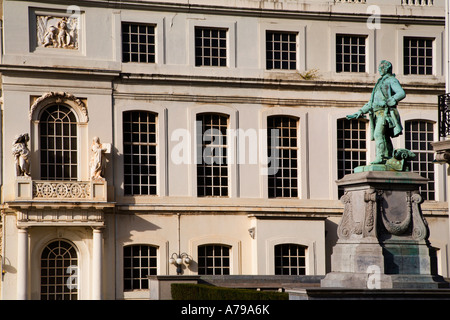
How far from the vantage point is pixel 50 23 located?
30.2 m

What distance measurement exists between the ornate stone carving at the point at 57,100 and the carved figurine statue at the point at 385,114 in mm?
12988

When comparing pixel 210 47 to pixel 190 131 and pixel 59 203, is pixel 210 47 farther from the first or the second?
pixel 59 203

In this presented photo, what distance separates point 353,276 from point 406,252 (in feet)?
3.91

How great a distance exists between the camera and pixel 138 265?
3056cm

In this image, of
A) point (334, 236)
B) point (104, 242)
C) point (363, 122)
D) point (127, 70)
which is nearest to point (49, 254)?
point (104, 242)

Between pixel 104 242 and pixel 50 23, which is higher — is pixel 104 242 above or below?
below

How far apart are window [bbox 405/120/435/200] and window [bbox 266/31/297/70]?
4.82 metres

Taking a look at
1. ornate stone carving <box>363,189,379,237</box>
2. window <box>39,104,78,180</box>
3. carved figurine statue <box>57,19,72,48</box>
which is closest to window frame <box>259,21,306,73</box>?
carved figurine statue <box>57,19,72,48</box>

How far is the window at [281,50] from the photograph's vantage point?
1278 inches

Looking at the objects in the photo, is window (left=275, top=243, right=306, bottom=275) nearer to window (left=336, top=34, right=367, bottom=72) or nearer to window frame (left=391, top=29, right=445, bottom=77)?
window (left=336, top=34, right=367, bottom=72)

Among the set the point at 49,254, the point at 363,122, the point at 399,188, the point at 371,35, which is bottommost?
the point at 49,254

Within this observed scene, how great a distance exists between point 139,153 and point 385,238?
13.8 meters

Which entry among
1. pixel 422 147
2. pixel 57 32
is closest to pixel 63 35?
pixel 57 32
